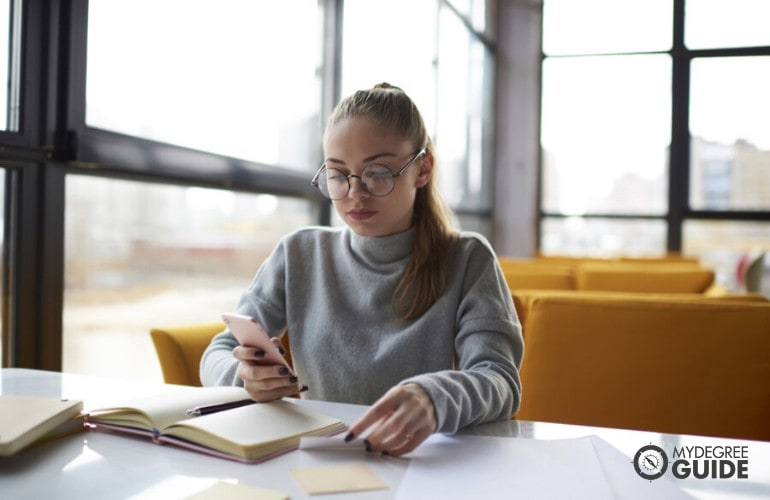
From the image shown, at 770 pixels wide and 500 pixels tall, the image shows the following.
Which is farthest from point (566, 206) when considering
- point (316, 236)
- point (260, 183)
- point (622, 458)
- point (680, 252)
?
point (622, 458)

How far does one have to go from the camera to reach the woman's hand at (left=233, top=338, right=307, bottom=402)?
1.06 meters

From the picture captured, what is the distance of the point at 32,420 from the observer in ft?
2.90

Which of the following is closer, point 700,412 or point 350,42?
point 700,412

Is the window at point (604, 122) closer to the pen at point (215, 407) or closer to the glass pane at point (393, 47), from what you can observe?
the glass pane at point (393, 47)

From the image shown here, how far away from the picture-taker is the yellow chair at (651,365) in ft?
5.59

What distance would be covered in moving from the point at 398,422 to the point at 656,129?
628 centimetres

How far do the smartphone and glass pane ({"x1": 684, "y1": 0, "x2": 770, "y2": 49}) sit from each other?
640 centimetres

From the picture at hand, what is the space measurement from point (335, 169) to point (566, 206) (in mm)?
5761

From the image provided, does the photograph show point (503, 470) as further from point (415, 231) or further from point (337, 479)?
point (415, 231)

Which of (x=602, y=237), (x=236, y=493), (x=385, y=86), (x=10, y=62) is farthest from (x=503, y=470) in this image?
(x=602, y=237)

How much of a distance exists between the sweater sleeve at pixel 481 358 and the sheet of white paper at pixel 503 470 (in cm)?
5

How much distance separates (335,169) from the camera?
1.35 meters

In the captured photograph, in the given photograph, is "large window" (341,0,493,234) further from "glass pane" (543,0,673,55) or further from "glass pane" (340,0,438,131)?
"glass pane" (543,0,673,55)

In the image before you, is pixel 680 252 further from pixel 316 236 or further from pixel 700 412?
pixel 316 236
